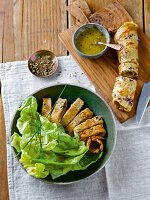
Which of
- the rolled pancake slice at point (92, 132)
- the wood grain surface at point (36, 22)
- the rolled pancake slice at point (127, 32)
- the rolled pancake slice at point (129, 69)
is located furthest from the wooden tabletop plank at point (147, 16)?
the rolled pancake slice at point (92, 132)

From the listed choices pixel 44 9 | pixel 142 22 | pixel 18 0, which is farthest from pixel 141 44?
pixel 18 0

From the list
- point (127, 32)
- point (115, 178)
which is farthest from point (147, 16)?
point (115, 178)

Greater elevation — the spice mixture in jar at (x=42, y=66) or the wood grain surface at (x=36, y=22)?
the wood grain surface at (x=36, y=22)

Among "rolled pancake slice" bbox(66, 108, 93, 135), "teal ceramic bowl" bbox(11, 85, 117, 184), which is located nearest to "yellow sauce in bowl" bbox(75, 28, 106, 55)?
"teal ceramic bowl" bbox(11, 85, 117, 184)

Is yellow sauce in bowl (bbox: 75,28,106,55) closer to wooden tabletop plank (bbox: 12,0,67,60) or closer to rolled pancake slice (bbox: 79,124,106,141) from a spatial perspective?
wooden tabletop plank (bbox: 12,0,67,60)

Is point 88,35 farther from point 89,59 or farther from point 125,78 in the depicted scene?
→ point 125,78

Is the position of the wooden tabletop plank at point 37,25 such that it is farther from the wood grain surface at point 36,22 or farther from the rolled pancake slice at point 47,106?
the rolled pancake slice at point 47,106
